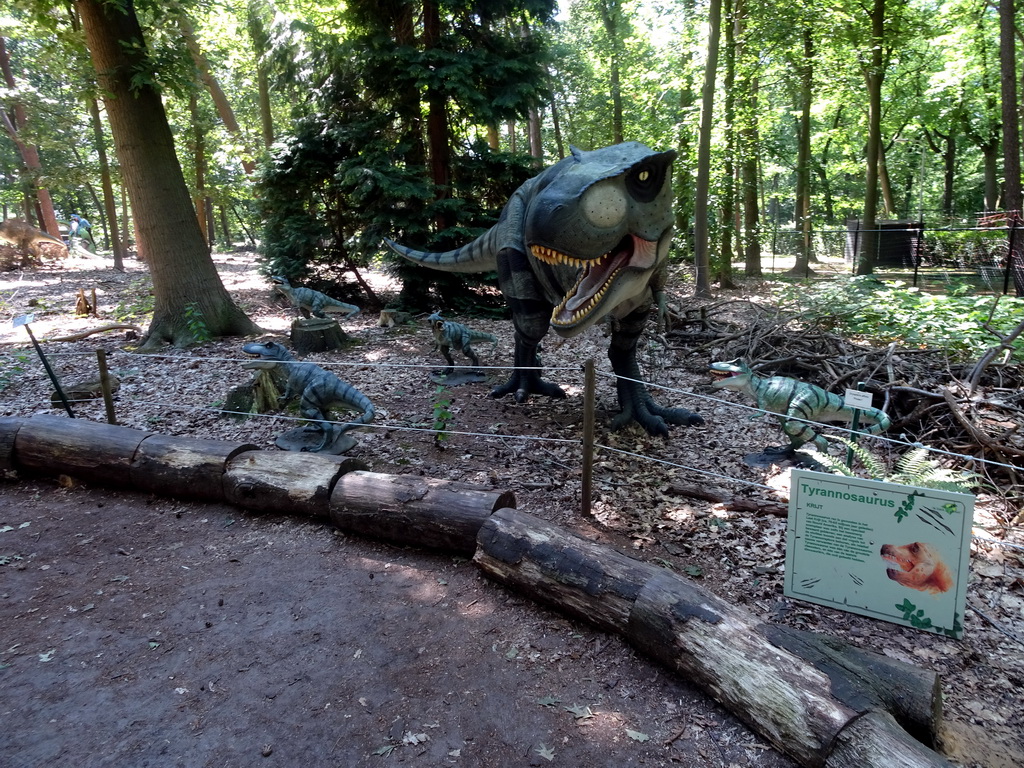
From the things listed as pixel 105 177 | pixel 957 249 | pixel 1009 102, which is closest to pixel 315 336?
pixel 105 177

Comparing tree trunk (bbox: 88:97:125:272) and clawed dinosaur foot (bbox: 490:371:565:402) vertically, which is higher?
tree trunk (bbox: 88:97:125:272)

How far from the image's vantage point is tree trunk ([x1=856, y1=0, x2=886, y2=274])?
10977 millimetres

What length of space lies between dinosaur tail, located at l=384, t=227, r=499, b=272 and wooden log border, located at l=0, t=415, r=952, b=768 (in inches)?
93.0

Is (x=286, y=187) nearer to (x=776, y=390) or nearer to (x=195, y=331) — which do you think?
(x=195, y=331)

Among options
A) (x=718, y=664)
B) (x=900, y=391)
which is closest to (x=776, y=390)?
(x=900, y=391)

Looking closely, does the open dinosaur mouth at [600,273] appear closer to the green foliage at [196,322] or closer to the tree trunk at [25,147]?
the green foliage at [196,322]

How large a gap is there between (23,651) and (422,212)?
303 inches

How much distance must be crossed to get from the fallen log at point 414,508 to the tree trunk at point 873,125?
38.7ft

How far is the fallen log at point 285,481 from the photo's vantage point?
376cm

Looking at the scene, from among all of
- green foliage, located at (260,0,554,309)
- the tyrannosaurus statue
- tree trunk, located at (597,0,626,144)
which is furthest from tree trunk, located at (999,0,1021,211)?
the tyrannosaurus statue

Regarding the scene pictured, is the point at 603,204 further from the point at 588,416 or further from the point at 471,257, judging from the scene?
the point at 471,257

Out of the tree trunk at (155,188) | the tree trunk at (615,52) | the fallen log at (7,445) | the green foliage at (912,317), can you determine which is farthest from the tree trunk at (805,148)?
the fallen log at (7,445)

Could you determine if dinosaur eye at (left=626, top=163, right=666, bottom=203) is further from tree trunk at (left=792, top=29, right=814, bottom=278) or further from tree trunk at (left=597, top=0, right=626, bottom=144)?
tree trunk at (left=597, top=0, right=626, bottom=144)

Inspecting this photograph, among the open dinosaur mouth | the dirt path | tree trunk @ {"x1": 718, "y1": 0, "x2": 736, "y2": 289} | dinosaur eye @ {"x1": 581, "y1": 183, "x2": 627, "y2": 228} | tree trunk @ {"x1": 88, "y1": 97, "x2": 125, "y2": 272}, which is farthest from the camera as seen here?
tree trunk @ {"x1": 88, "y1": 97, "x2": 125, "y2": 272}
